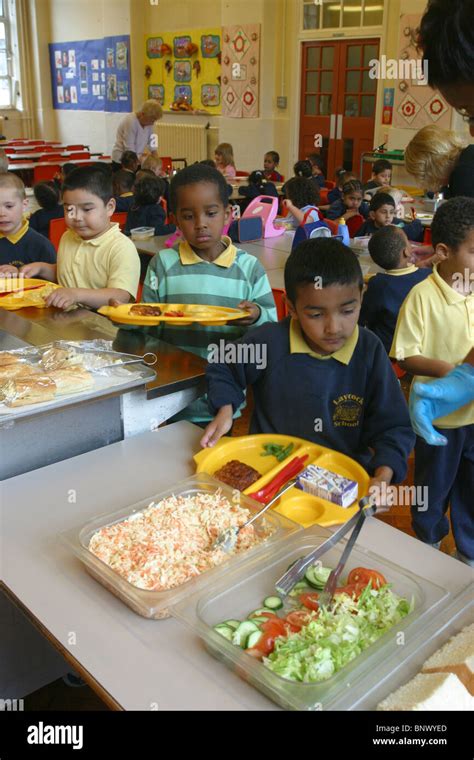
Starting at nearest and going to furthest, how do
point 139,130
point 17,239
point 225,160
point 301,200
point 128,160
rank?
point 17,239, point 301,200, point 128,160, point 225,160, point 139,130

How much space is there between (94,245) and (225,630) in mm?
1761

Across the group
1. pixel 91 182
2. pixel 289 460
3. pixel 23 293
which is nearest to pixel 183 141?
pixel 91 182

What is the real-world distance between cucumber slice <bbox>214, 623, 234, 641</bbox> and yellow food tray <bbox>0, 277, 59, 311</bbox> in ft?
4.82

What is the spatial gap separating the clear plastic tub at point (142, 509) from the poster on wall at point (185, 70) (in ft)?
30.9

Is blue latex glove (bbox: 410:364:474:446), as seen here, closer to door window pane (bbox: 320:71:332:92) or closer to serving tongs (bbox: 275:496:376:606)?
serving tongs (bbox: 275:496:376:606)

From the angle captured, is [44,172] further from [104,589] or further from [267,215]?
[104,589]

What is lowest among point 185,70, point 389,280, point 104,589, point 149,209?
point 104,589

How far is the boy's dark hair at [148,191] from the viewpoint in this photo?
15.8ft

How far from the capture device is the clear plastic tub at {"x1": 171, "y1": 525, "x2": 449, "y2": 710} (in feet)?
2.93

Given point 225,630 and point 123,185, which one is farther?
point 123,185

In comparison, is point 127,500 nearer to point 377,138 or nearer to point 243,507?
point 243,507

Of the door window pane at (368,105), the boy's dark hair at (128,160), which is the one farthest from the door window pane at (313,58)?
the boy's dark hair at (128,160)

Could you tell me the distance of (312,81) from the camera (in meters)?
8.83
